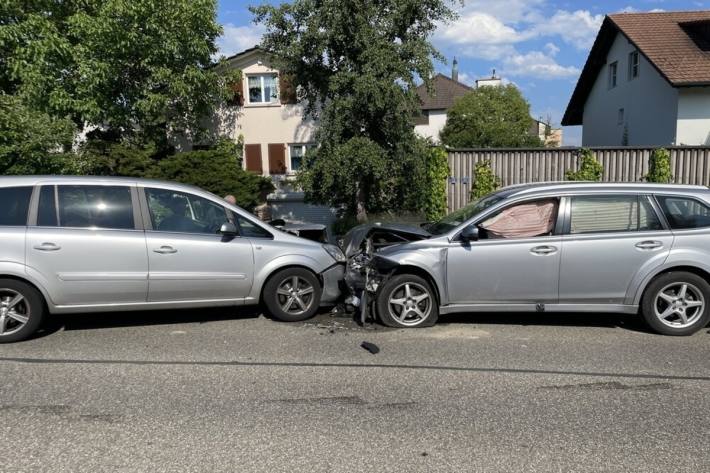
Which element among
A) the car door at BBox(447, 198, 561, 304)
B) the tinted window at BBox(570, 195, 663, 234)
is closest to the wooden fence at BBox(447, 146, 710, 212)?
the tinted window at BBox(570, 195, 663, 234)

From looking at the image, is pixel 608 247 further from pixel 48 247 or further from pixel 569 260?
pixel 48 247

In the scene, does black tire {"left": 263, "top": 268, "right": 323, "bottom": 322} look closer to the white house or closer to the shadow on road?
the shadow on road

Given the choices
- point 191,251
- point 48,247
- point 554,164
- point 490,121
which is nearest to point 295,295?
point 191,251

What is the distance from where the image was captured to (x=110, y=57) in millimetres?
16891

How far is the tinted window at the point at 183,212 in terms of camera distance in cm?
627

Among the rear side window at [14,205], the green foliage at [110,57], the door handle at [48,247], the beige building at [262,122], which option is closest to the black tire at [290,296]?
the door handle at [48,247]

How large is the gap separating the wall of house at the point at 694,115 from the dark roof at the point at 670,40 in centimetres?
54

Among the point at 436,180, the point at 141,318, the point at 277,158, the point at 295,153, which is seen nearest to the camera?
the point at 141,318

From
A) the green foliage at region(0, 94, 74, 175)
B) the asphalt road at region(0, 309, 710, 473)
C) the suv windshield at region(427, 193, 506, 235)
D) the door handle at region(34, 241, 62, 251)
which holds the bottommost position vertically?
the asphalt road at region(0, 309, 710, 473)

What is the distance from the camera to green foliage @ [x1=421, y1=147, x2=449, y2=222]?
45.7 ft

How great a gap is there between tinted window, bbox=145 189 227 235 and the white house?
17297mm

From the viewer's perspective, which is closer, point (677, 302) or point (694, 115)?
point (677, 302)

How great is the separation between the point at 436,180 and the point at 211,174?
686 cm

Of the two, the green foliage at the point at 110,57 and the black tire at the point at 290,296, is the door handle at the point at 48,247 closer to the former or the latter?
the black tire at the point at 290,296
